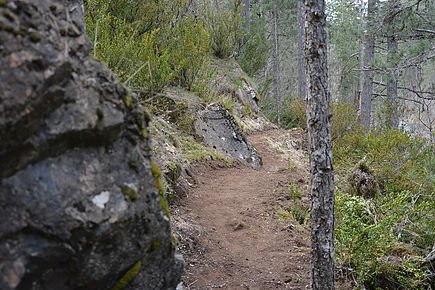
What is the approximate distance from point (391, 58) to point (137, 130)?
892cm

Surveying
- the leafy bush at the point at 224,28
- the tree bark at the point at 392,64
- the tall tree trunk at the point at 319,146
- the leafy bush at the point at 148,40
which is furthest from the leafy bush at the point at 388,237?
the leafy bush at the point at 224,28

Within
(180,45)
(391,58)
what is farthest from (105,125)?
(391,58)

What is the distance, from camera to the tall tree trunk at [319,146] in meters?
2.97

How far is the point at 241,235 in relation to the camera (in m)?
4.50

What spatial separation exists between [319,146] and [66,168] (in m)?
2.09

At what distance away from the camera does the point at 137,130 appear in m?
1.90

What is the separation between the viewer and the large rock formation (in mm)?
1381

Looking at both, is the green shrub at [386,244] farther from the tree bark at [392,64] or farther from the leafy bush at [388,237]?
the tree bark at [392,64]

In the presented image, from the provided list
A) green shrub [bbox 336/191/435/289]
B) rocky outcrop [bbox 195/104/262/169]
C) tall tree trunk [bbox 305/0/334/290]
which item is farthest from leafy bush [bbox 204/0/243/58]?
tall tree trunk [bbox 305/0/334/290]

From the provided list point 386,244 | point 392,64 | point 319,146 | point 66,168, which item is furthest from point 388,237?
point 392,64

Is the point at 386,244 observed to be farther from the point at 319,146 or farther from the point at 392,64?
the point at 392,64

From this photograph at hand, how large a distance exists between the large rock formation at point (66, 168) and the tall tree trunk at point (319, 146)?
1626mm

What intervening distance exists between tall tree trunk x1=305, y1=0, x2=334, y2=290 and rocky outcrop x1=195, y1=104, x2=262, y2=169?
4.15 metres

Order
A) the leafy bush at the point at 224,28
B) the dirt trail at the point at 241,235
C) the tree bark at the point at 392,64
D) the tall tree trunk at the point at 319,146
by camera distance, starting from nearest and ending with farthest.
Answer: the tall tree trunk at the point at 319,146
the dirt trail at the point at 241,235
the tree bark at the point at 392,64
the leafy bush at the point at 224,28
